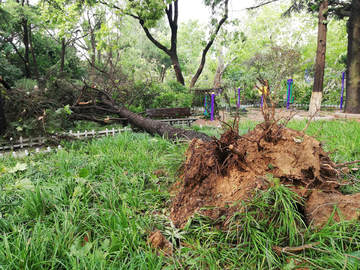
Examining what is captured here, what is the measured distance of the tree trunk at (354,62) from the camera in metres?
7.95

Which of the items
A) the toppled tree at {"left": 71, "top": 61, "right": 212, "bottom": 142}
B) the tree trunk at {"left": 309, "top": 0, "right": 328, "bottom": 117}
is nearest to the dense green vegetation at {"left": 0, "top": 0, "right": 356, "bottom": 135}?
the toppled tree at {"left": 71, "top": 61, "right": 212, "bottom": 142}

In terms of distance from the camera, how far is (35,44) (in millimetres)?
17000

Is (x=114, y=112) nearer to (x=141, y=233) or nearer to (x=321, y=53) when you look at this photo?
(x=141, y=233)

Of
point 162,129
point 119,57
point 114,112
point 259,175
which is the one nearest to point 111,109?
point 114,112

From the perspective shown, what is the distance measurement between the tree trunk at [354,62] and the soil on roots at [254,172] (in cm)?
812

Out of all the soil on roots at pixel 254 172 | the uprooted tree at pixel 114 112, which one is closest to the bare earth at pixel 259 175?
the soil on roots at pixel 254 172

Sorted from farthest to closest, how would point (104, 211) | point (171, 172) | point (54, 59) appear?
point (54, 59)
point (171, 172)
point (104, 211)

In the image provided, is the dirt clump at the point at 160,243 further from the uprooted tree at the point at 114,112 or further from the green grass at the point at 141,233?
the uprooted tree at the point at 114,112

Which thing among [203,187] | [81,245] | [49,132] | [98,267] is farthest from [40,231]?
[49,132]

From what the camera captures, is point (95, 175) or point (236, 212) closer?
point (236, 212)

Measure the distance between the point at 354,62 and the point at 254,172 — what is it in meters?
8.97

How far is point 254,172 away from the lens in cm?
212

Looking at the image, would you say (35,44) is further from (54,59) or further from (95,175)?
(95,175)

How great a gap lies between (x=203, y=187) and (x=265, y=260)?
87 centimetres
